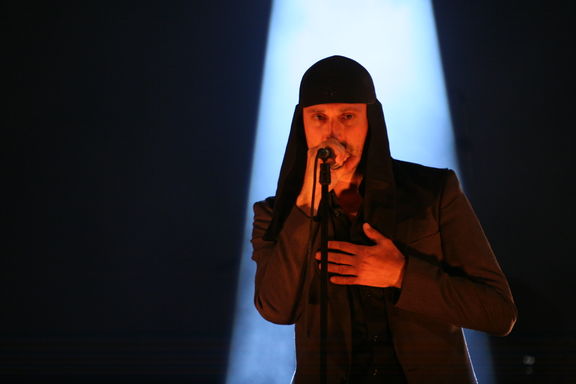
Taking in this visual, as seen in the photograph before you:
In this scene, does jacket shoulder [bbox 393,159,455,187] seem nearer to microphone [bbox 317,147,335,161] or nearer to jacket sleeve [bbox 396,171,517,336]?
jacket sleeve [bbox 396,171,517,336]

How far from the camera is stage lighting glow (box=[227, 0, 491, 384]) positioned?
3352 mm

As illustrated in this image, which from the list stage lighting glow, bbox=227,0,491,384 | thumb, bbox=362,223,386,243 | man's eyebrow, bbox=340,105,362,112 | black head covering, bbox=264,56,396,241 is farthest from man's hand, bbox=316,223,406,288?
stage lighting glow, bbox=227,0,491,384

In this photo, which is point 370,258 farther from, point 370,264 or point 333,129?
point 333,129

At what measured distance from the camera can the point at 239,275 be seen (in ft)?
10.7

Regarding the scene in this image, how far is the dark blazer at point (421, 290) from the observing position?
4.76 ft

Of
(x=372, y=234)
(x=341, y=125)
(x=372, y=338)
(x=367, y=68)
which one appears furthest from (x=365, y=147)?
(x=367, y=68)

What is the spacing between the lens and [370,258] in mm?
1450

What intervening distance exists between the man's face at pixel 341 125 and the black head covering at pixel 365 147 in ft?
0.08

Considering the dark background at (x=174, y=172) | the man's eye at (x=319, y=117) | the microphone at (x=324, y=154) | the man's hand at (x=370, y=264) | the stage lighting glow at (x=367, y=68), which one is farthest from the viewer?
the stage lighting glow at (x=367, y=68)

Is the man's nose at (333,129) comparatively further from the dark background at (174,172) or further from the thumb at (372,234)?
the dark background at (174,172)

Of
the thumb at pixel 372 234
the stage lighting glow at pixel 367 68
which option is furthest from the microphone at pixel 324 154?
the stage lighting glow at pixel 367 68

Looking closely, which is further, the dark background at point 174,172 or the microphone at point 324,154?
the dark background at point 174,172

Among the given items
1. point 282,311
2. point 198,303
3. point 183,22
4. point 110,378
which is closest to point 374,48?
point 183,22

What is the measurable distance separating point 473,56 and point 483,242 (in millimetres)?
2244
